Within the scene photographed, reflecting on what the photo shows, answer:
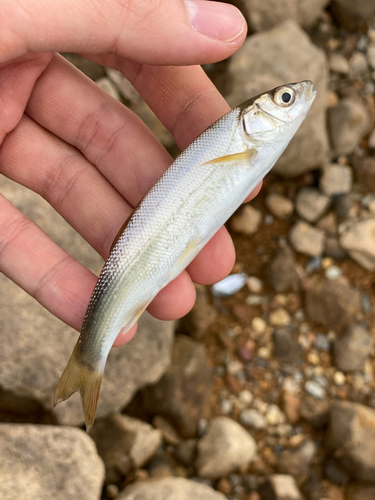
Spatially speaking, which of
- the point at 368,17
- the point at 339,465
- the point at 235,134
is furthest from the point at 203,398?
the point at 368,17

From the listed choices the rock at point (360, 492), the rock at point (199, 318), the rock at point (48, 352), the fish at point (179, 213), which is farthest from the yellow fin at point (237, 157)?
the rock at point (360, 492)

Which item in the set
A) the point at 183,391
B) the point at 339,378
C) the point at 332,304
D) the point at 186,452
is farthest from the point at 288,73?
the point at 186,452

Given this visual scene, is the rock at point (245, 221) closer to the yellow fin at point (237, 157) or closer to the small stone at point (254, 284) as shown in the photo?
the small stone at point (254, 284)

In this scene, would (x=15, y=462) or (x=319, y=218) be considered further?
(x=319, y=218)

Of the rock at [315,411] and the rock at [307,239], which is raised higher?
the rock at [307,239]

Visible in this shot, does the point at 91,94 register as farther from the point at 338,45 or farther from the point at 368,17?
the point at 368,17

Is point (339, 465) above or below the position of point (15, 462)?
below
